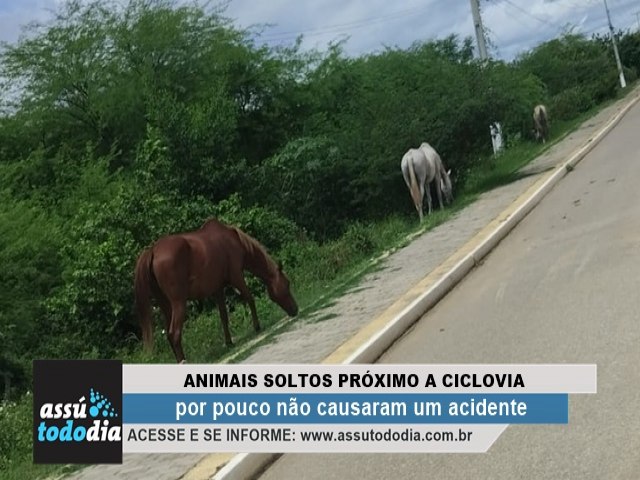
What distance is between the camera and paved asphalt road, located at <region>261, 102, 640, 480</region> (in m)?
4.74

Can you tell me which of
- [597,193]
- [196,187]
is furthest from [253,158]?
[597,193]

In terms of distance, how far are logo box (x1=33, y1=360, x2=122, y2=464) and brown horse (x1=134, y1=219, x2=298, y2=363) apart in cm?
417

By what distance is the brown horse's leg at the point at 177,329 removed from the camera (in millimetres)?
10038

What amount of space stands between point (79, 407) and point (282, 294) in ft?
19.1

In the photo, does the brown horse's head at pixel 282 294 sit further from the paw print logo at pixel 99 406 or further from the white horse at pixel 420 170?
the white horse at pixel 420 170

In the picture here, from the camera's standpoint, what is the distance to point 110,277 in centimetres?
1524

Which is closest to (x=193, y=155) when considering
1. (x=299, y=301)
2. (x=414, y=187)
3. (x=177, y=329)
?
(x=414, y=187)

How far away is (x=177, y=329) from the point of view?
33.2ft

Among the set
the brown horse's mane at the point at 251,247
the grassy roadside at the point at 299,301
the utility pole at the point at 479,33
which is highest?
the utility pole at the point at 479,33

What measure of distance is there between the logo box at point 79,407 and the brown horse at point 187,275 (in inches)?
164

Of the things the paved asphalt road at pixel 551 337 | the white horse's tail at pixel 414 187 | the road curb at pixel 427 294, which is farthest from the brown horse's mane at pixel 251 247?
the white horse's tail at pixel 414 187

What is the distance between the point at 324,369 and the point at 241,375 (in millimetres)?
697
